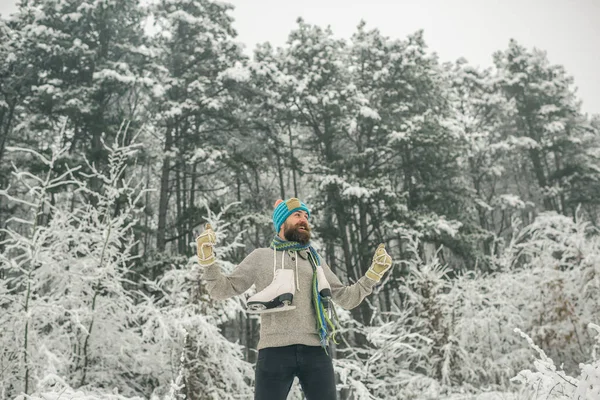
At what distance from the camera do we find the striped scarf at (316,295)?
258 cm

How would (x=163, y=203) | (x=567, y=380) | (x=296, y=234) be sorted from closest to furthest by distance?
1. (x=567, y=380)
2. (x=296, y=234)
3. (x=163, y=203)

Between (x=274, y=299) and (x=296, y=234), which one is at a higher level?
(x=296, y=234)

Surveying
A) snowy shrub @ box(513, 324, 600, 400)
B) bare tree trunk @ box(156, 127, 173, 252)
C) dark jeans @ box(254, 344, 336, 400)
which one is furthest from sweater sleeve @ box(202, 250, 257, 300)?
bare tree trunk @ box(156, 127, 173, 252)

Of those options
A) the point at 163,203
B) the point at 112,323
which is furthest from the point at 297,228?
the point at 163,203

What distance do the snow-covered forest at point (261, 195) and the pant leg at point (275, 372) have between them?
271cm

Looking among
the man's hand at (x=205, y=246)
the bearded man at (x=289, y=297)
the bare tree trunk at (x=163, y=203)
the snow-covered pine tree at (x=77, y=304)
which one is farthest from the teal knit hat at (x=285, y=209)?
the bare tree trunk at (x=163, y=203)

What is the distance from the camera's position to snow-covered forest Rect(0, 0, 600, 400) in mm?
5695

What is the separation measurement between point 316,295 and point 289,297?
0.86ft

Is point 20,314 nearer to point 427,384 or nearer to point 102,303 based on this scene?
point 102,303

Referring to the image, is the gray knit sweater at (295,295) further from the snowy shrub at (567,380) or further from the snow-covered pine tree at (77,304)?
the snow-covered pine tree at (77,304)

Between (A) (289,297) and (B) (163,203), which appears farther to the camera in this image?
(B) (163,203)

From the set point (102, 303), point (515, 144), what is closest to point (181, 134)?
point (102, 303)

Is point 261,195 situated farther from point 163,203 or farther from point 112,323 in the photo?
point 112,323

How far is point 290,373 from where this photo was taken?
2.49 meters
